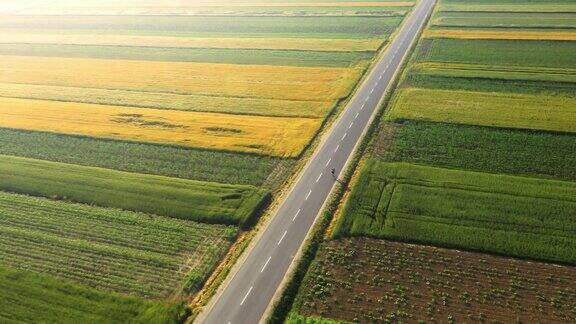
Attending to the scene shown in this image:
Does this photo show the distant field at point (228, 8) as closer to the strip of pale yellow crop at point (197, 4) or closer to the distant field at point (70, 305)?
the strip of pale yellow crop at point (197, 4)

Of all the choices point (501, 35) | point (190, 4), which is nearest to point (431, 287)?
point (501, 35)

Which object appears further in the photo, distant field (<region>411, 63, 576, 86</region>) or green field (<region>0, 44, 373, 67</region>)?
green field (<region>0, 44, 373, 67</region>)

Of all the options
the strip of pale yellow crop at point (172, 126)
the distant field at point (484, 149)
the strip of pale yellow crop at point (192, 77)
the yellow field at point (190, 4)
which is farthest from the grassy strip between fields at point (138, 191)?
the yellow field at point (190, 4)

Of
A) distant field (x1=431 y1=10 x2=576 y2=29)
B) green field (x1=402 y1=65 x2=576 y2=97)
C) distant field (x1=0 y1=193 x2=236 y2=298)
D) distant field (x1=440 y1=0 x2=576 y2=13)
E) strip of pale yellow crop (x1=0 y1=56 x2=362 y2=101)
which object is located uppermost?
distant field (x1=440 y1=0 x2=576 y2=13)

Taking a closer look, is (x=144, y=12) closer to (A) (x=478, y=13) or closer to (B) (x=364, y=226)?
(A) (x=478, y=13)

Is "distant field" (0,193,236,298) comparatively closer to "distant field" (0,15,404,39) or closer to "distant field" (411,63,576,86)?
"distant field" (411,63,576,86)

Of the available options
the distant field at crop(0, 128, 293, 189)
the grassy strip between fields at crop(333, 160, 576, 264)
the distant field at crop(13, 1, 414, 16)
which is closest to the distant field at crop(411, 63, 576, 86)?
the grassy strip between fields at crop(333, 160, 576, 264)

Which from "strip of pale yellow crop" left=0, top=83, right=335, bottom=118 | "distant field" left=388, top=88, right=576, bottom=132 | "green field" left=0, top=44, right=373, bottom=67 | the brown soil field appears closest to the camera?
the brown soil field
